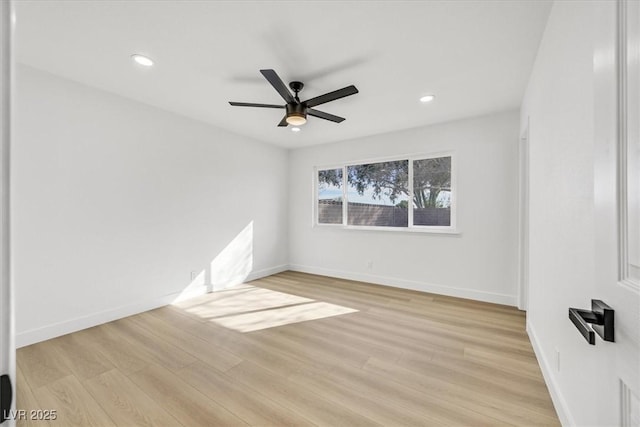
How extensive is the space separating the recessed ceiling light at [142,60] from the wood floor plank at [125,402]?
8.28 feet

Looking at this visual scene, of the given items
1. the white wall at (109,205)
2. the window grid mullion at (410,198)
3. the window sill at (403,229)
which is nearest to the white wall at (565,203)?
the window sill at (403,229)

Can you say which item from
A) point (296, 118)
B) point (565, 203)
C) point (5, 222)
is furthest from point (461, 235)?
point (5, 222)

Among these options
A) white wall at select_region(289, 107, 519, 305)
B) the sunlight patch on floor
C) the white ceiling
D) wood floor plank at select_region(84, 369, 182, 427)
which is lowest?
wood floor plank at select_region(84, 369, 182, 427)

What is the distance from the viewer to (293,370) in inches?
77.9

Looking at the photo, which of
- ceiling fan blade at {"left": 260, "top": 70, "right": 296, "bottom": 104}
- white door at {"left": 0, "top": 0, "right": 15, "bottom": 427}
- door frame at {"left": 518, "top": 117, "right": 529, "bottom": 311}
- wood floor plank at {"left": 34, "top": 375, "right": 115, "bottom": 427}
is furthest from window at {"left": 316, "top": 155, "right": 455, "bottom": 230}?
white door at {"left": 0, "top": 0, "right": 15, "bottom": 427}

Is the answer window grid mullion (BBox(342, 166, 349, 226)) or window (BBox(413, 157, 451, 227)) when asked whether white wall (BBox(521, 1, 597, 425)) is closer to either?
window (BBox(413, 157, 451, 227))

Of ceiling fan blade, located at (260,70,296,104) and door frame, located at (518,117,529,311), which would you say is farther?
door frame, located at (518,117,529,311)

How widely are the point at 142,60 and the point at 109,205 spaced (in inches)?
61.4

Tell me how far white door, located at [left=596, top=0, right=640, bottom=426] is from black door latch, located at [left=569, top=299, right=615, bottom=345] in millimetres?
12

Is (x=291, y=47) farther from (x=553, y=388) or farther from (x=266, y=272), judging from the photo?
(x=266, y=272)

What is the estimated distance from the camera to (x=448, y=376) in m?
1.90

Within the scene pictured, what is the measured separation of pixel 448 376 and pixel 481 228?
224 cm

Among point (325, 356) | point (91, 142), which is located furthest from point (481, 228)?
point (91, 142)

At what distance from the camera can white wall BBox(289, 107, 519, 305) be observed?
131 inches
